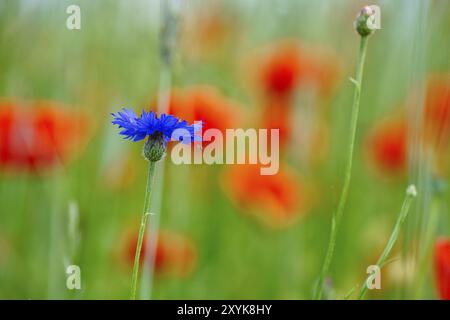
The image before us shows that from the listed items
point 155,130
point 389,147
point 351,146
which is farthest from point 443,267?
point 389,147

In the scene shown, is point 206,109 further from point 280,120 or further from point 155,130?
point 155,130

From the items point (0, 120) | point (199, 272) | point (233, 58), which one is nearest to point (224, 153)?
point (199, 272)

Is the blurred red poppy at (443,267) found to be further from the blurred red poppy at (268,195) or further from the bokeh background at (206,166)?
the blurred red poppy at (268,195)

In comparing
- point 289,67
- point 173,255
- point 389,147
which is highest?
point 289,67

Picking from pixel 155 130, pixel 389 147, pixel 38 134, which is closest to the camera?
pixel 155 130

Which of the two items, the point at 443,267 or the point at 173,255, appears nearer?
the point at 443,267

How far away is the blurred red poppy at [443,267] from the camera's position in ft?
1.76

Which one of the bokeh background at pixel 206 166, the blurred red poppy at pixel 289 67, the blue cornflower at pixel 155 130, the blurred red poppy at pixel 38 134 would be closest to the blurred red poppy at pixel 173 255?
the bokeh background at pixel 206 166

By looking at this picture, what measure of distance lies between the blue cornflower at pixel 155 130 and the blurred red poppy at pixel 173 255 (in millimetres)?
348

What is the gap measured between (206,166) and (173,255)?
0.59ft

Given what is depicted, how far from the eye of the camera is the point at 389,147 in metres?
0.88

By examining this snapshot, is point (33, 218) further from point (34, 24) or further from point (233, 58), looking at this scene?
point (233, 58)

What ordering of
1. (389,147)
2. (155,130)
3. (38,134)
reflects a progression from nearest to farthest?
(155,130) → (38,134) → (389,147)

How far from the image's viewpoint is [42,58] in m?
1.06
